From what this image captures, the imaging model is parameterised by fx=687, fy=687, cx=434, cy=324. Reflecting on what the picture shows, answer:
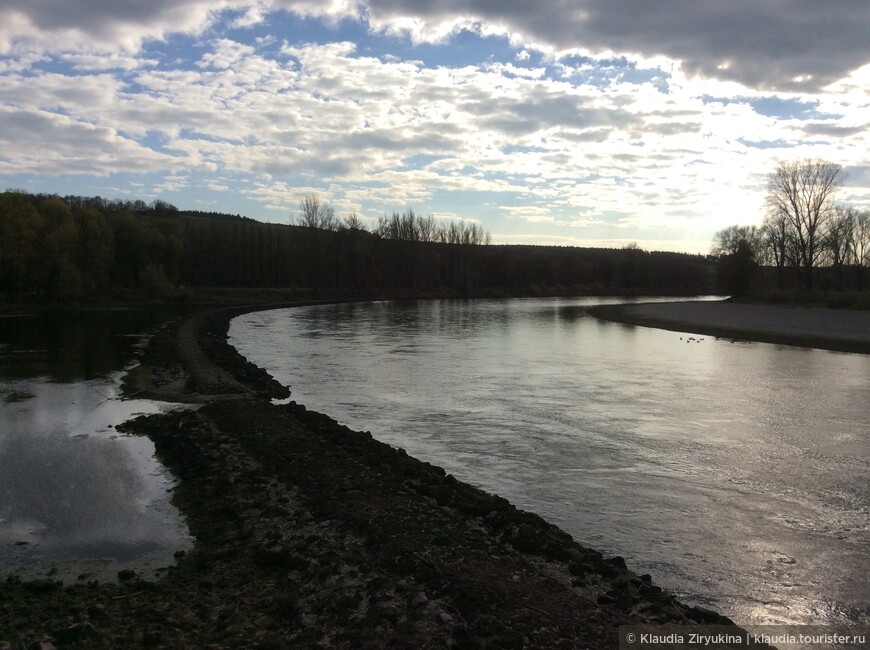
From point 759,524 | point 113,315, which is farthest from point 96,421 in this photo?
point 113,315

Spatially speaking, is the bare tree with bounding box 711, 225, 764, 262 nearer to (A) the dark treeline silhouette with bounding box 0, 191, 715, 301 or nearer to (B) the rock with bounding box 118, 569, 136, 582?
(A) the dark treeline silhouette with bounding box 0, 191, 715, 301

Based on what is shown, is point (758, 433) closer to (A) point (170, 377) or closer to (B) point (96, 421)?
(B) point (96, 421)

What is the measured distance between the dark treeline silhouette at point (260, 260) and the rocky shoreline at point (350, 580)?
61.6m

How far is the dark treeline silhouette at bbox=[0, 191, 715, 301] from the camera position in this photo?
63281mm

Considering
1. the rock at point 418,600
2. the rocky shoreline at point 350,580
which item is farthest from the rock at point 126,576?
the rock at point 418,600

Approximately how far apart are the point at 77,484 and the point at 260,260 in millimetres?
96439

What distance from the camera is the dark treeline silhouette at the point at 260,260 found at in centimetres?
6328

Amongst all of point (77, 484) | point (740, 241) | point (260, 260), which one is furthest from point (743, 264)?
point (77, 484)

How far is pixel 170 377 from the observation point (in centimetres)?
2191

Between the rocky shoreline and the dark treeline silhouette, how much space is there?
202 feet

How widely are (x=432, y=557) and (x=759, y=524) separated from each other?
4644mm

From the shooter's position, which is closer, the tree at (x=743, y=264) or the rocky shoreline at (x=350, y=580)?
the rocky shoreline at (x=350, y=580)

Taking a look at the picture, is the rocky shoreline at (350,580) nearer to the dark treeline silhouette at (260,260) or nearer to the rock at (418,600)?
the rock at (418,600)

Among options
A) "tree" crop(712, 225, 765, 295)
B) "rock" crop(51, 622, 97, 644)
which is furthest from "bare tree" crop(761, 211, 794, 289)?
"rock" crop(51, 622, 97, 644)
